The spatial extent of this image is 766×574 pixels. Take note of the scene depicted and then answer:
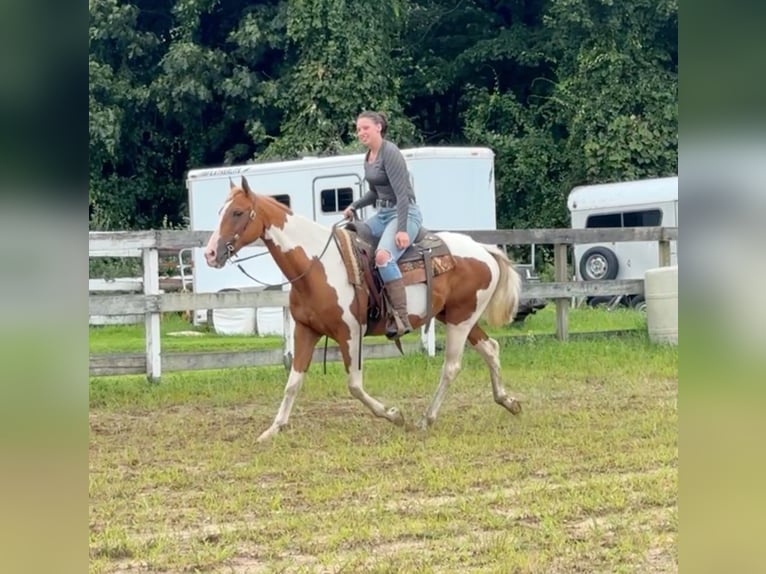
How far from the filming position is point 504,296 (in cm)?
690

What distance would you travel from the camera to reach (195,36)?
20.1 m

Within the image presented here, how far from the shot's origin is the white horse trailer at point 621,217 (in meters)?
15.8

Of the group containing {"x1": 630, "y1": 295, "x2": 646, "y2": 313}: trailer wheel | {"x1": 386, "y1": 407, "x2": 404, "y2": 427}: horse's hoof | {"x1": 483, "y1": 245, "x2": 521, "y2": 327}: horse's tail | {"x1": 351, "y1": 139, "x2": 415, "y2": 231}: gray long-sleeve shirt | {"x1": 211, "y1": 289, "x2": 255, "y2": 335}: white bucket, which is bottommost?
{"x1": 386, "y1": 407, "x2": 404, "y2": 427}: horse's hoof

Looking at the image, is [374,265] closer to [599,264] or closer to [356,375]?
[356,375]

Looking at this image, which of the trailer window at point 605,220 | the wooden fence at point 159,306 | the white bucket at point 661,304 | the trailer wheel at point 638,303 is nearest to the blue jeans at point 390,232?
the wooden fence at point 159,306

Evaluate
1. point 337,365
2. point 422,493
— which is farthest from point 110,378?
point 422,493

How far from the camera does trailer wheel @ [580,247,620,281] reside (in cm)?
1596

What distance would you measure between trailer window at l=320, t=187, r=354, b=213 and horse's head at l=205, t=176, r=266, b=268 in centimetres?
683

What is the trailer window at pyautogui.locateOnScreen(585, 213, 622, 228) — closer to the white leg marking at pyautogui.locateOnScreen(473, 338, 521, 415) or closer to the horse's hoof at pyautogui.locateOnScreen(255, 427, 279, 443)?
the white leg marking at pyautogui.locateOnScreen(473, 338, 521, 415)

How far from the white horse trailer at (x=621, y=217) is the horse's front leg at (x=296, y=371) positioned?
994cm

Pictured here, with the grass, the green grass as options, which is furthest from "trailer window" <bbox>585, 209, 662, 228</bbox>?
the grass
